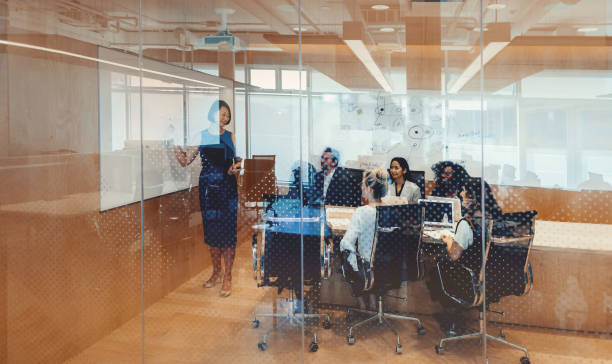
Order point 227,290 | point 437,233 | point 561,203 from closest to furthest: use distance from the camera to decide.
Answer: point 561,203
point 437,233
point 227,290

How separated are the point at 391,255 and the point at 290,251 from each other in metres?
0.70

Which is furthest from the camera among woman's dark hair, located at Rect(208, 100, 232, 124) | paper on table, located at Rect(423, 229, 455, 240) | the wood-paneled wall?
woman's dark hair, located at Rect(208, 100, 232, 124)

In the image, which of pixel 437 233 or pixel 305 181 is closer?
pixel 437 233

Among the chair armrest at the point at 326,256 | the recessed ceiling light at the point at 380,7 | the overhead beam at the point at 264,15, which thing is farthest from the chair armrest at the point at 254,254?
Answer: the recessed ceiling light at the point at 380,7

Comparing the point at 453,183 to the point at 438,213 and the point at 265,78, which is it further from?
the point at 265,78

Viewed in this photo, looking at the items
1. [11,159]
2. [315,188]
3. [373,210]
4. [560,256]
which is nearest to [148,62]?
[11,159]

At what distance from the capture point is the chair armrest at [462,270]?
3.06 m

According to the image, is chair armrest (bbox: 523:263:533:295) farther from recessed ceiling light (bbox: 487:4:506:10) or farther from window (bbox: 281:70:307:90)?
window (bbox: 281:70:307:90)

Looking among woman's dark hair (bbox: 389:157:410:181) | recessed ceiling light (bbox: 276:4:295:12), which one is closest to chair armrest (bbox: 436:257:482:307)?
woman's dark hair (bbox: 389:157:410:181)

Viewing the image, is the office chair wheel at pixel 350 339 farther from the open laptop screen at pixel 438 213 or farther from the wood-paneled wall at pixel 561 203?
the wood-paneled wall at pixel 561 203

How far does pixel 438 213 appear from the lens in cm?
306

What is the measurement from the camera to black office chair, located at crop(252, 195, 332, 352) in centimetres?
323

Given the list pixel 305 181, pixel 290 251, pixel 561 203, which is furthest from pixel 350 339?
pixel 561 203

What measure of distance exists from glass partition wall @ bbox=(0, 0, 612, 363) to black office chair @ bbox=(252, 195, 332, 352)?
1 cm
